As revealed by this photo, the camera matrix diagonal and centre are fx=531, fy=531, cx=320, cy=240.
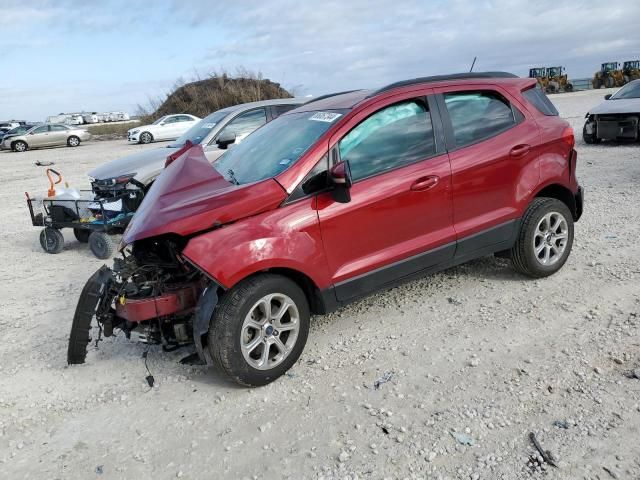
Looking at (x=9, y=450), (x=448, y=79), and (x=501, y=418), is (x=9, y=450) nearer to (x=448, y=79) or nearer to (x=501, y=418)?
(x=501, y=418)

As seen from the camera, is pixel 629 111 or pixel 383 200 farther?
pixel 629 111

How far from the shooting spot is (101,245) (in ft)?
22.4

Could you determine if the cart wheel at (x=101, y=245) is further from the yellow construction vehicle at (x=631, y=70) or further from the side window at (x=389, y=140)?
the yellow construction vehicle at (x=631, y=70)

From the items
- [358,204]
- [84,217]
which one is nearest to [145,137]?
[84,217]

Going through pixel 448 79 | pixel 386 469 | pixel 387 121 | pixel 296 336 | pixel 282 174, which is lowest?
pixel 386 469

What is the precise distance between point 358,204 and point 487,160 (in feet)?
4.27

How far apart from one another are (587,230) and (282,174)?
4307 millimetres

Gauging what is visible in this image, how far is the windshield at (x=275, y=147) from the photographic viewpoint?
395cm

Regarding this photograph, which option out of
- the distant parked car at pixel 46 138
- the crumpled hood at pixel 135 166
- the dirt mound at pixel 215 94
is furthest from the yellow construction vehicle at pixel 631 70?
the crumpled hood at pixel 135 166

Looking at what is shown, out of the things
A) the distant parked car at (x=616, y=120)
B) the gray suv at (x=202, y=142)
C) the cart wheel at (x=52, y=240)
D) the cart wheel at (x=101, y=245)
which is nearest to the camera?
the cart wheel at (x=101, y=245)

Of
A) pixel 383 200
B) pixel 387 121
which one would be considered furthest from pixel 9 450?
pixel 387 121

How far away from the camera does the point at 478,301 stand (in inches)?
183

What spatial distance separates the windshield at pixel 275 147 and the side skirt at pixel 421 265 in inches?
38.7

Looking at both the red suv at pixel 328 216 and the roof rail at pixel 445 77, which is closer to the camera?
the red suv at pixel 328 216
